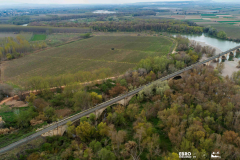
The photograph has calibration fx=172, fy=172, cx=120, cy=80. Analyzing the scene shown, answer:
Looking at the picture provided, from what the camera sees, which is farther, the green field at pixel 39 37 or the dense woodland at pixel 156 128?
the green field at pixel 39 37

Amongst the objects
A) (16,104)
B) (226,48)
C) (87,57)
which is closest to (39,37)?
(87,57)

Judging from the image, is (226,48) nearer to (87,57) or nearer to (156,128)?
(87,57)

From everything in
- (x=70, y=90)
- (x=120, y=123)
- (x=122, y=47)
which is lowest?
(x=120, y=123)

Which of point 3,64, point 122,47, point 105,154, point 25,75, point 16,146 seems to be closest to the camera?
point 105,154

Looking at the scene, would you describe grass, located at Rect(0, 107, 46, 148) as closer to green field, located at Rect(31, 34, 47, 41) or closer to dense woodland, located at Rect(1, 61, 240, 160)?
dense woodland, located at Rect(1, 61, 240, 160)

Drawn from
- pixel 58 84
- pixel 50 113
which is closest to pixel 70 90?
pixel 58 84

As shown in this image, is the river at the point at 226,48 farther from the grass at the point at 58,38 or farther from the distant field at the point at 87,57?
the grass at the point at 58,38

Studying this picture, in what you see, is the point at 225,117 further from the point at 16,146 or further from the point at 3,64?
the point at 3,64

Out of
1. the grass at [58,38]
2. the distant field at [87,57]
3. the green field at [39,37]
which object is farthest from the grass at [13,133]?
the green field at [39,37]
